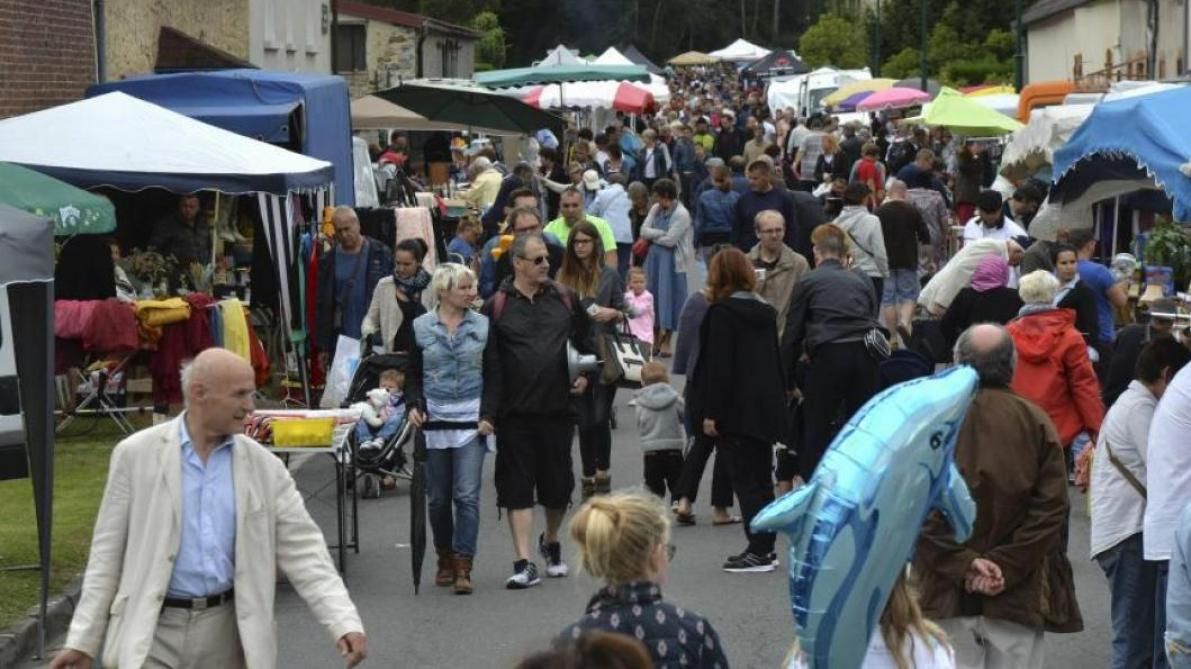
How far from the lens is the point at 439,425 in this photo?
11070 mm

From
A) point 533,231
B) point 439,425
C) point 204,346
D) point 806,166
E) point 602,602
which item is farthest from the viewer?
point 806,166

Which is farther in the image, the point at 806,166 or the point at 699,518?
the point at 806,166

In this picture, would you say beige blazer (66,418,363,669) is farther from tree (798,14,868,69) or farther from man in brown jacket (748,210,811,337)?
tree (798,14,868,69)

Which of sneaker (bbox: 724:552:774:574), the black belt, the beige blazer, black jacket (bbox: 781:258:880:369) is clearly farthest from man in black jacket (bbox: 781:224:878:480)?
the black belt

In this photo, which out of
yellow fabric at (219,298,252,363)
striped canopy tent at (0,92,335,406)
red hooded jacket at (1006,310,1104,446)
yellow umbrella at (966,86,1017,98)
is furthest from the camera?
yellow umbrella at (966,86,1017,98)

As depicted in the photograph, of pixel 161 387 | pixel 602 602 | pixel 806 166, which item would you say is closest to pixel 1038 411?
pixel 602 602

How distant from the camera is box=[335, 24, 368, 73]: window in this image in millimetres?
A: 51781

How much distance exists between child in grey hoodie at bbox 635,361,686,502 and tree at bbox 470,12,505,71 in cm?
5587

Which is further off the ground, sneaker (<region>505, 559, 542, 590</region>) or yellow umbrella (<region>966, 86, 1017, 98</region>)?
yellow umbrella (<region>966, 86, 1017, 98</region>)

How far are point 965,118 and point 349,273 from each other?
13.8m

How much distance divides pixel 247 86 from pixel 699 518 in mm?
8789

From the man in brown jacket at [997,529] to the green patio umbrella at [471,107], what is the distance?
23.7m

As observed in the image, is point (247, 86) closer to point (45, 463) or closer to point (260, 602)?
point (45, 463)

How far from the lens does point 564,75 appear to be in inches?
1569
